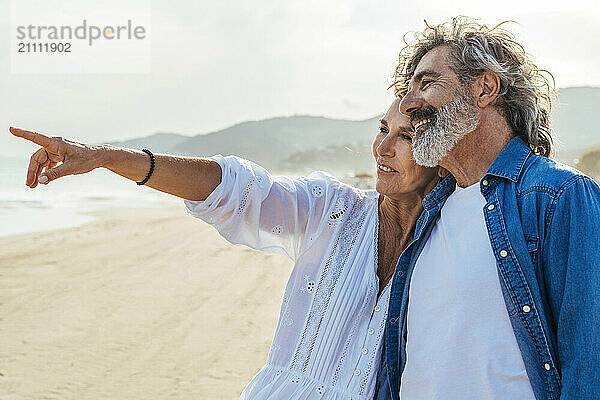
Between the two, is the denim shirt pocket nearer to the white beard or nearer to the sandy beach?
the white beard

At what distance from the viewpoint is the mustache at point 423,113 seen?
255 cm

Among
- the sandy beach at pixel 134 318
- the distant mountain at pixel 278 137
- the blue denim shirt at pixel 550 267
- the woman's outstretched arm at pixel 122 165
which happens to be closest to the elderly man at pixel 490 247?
the blue denim shirt at pixel 550 267

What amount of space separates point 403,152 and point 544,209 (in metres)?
0.71

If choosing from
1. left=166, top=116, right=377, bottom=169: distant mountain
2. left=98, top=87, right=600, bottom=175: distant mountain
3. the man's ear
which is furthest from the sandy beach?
left=166, top=116, right=377, bottom=169: distant mountain

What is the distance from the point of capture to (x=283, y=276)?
10.2 m

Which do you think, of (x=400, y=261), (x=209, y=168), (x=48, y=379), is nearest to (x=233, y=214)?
(x=209, y=168)

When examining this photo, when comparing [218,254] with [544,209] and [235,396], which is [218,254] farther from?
[544,209]

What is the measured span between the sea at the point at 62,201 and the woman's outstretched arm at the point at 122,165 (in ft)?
40.7

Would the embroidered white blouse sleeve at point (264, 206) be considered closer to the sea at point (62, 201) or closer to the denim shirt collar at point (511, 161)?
the denim shirt collar at point (511, 161)

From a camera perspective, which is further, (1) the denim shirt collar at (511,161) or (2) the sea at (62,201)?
(2) the sea at (62,201)

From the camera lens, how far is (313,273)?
2.66 meters

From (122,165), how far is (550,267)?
4.75 feet

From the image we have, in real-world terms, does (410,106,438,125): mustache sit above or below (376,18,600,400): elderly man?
above

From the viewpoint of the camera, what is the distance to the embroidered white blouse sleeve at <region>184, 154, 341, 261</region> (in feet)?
8.40
